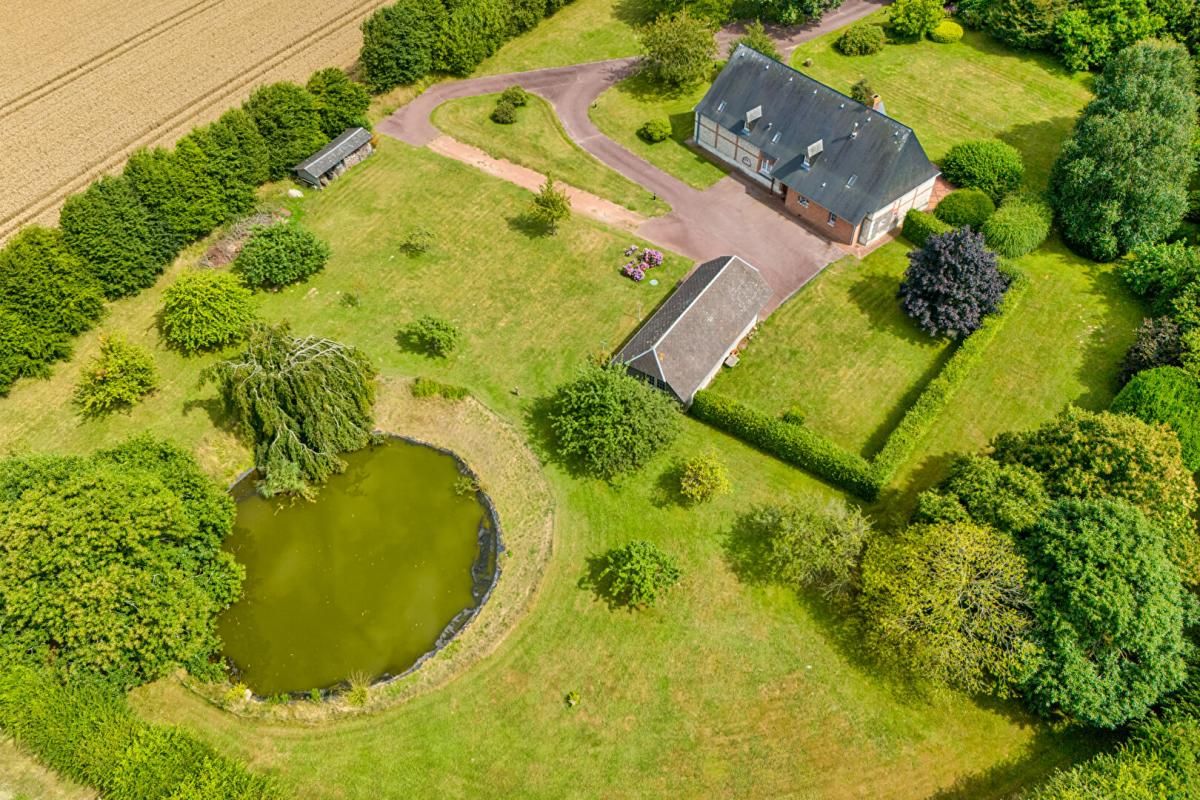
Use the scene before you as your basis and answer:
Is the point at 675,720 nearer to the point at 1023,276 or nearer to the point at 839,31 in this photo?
the point at 1023,276

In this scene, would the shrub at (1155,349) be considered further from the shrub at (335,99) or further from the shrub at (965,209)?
the shrub at (335,99)

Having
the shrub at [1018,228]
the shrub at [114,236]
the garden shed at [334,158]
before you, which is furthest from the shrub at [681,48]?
the shrub at [114,236]

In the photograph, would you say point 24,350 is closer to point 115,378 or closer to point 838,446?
point 115,378

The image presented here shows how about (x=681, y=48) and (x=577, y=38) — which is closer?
(x=681, y=48)

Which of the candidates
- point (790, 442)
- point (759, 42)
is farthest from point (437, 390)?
point (759, 42)

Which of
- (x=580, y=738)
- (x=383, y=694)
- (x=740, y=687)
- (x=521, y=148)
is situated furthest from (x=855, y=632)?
(x=521, y=148)
